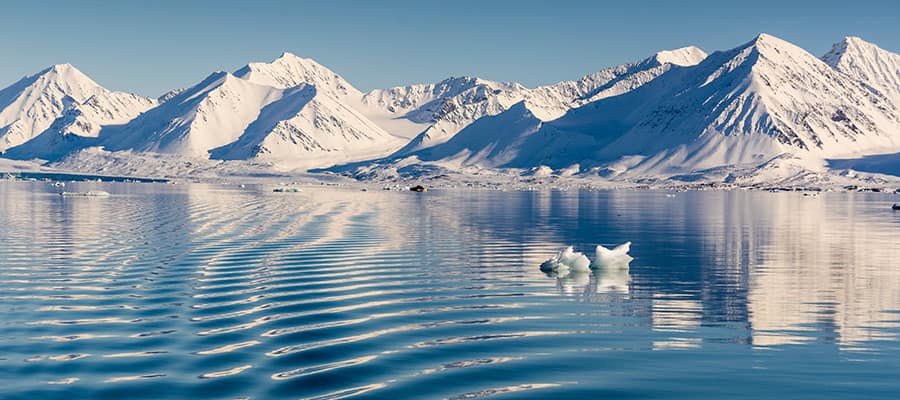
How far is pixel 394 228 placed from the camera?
284 feet

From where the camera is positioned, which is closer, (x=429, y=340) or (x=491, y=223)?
(x=429, y=340)

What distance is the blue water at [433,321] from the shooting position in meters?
25.1

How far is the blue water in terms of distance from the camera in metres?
25.1

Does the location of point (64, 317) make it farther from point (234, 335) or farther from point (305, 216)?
point (305, 216)

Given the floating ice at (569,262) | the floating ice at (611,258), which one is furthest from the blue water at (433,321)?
the floating ice at (569,262)

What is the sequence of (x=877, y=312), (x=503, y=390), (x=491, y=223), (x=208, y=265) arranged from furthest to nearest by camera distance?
(x=491, y=223) < (x=208, y=265) < (x=877, y=312) < (x=503, y=390)

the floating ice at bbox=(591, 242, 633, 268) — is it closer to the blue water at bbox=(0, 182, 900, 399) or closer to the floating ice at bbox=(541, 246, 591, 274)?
the blue water at bbox=(0, 182, 900, 399)

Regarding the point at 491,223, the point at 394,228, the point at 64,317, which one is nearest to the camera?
the point at 64,317

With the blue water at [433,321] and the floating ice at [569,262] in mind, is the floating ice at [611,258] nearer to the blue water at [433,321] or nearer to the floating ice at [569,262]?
the blue water at [433,321]

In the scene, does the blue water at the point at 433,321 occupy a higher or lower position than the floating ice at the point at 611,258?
lower

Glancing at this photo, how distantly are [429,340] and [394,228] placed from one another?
2205 inches

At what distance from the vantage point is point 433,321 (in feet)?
113

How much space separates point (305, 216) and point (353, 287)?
6470 cm

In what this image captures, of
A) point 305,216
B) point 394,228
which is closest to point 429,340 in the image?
point 394,228
